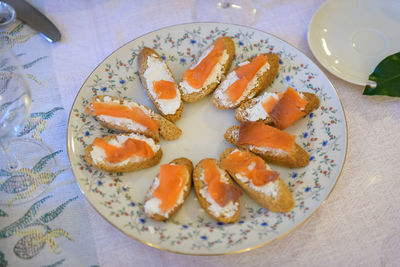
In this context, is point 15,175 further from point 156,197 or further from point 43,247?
point 156,197

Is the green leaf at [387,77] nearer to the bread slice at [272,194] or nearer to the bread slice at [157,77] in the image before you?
the bread slice at [272,194]

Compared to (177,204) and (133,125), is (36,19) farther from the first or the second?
(177,204)

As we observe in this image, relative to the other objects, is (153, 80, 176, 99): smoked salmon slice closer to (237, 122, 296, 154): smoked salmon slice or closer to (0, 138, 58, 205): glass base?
(237, 122, 296, 154): smoked salmon slice

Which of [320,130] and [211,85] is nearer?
[320,130]

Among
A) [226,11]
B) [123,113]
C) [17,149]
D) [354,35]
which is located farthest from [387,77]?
[17,149]

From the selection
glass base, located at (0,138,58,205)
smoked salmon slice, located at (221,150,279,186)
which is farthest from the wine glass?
smoked salmon slice, located at (221,150,279,186)

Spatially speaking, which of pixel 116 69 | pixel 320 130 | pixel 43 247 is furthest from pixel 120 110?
pixel 320 130
